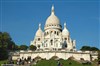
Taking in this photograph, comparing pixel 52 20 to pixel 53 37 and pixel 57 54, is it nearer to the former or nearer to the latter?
pixel 53 37

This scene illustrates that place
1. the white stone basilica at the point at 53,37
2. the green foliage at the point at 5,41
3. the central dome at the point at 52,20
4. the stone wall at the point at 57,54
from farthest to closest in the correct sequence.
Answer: the central dome at the point at 52,20
the white stone basilica at the point at 53,37
the green foliage at the point at 5,41
the stone wall at the point at 57,54

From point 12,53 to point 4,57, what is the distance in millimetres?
9338

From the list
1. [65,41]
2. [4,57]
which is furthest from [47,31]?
[4,57]

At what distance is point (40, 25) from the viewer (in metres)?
106

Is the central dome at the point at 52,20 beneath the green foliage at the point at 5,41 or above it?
above

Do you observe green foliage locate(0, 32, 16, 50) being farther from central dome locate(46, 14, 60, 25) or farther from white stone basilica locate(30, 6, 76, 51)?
central dome locate(46, 14, 60, 25)

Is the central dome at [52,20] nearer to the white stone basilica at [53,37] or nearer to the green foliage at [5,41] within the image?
the white stone basilica at [53,37]

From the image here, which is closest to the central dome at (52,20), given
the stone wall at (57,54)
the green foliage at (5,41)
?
the green foliage at (5,41)

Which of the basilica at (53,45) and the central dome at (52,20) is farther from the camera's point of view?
the central dome at (52,20)

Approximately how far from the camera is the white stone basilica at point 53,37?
292 feet

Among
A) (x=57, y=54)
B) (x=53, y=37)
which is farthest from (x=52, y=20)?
(x=57, y=54)

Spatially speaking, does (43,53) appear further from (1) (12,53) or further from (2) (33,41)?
(2) (33,41)

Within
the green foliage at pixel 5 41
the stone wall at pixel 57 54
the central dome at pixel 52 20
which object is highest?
the central dome at pixel 52 20

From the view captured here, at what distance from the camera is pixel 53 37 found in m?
91.6
